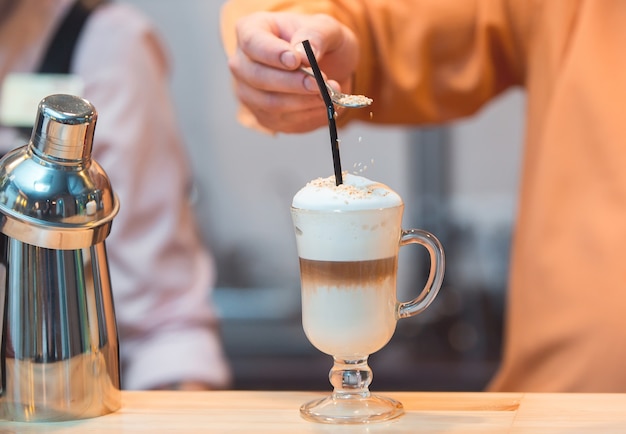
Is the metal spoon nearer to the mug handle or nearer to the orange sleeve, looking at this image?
the mug handle

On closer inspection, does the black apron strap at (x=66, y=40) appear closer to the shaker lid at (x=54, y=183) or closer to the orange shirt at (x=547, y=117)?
the orange shirt at (x=547, y=117)

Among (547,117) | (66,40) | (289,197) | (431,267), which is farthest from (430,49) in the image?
(289,197)

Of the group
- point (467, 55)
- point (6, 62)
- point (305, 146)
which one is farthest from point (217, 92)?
point (467, 55)

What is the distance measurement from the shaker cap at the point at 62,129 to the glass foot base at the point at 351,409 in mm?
303

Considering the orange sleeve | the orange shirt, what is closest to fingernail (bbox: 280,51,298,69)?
the orange shirt

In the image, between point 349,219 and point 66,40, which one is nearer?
point 349,219

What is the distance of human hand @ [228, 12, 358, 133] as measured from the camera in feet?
3.03

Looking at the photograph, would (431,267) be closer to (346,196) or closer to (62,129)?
(346,196)

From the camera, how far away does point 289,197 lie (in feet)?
10.5

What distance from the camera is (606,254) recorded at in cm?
118

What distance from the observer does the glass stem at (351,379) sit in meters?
0.85

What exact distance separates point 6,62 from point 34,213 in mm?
1166

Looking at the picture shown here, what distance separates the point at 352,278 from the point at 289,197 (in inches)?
93.9

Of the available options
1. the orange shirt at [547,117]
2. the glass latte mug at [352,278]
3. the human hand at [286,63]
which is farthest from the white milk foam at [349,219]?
the orange shirt at [547,117]
